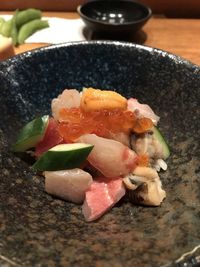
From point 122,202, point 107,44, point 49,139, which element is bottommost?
point 122,202

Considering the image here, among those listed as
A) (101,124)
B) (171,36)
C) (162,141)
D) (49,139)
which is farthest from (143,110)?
(171,36)

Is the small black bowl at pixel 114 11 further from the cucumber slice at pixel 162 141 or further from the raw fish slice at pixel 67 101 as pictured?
the cucumber slice at pixel 162 141

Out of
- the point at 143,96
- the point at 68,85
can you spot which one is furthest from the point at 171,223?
the point at 68,85

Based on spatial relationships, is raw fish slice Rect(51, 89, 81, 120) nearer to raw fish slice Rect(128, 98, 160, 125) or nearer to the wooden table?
raw fish slice Rect(128, 98, 160, 125)

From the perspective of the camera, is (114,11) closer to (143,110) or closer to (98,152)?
(143,110)

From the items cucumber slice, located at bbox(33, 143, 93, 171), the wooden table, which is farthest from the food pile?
the wooden table

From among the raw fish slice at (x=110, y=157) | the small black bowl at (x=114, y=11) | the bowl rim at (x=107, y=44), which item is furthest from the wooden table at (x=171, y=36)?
the raw fish slice at (x=110, y=157)

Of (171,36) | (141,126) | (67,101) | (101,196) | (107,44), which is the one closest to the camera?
(101,196)
